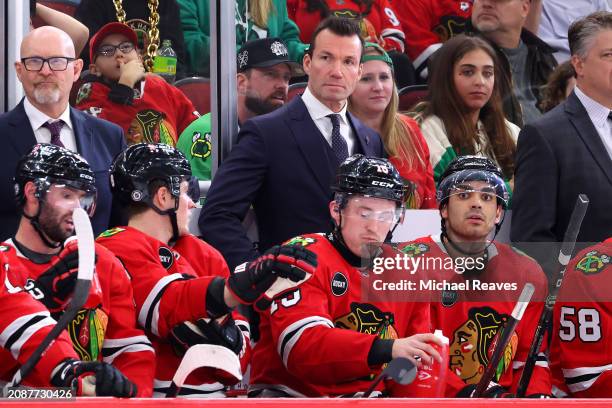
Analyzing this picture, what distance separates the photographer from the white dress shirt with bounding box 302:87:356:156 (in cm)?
380

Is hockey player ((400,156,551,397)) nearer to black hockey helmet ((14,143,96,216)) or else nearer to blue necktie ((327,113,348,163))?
blue necktie ((327,113,348,163))

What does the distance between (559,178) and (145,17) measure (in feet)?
4.70

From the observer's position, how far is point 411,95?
4.18 metres

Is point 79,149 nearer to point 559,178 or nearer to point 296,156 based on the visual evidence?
point 296,156

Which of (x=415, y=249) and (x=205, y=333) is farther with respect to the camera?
(x=415, y=249)

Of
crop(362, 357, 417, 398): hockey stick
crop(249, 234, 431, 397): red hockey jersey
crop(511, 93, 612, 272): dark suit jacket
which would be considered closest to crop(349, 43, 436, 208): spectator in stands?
crop(511, 93, 612, 272): dark suit jacket

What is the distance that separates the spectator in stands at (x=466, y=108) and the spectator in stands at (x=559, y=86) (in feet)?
0.70

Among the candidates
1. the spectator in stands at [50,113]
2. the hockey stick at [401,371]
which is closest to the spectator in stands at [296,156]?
the spectator in stands at [50,113]

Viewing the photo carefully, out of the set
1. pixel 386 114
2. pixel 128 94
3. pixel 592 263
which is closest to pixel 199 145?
pixel 128 94

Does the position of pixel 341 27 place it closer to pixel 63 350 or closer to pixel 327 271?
pixel 327 271

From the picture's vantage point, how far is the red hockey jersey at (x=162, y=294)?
296cm

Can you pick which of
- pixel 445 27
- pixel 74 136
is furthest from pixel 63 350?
pixel 445 27

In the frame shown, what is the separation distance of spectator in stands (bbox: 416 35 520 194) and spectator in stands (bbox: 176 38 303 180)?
482 millimetres

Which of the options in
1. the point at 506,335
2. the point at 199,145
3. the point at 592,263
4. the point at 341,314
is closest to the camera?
the point at 506,335
